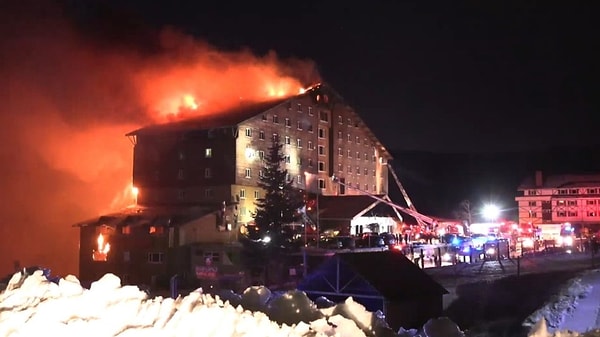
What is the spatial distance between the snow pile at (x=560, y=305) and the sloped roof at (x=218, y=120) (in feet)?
103

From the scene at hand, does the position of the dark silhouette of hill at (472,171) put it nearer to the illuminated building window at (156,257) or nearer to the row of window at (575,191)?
the row of window at (575,191)

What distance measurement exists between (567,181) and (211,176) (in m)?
50.3

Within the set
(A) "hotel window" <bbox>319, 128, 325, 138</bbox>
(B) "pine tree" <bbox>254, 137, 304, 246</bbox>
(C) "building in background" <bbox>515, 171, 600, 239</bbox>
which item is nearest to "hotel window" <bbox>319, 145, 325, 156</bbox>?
(A) "hotel window" <bbox>319, 128, 325, 138</bbox>

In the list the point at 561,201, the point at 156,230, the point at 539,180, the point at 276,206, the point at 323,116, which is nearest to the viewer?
the point at 276,206

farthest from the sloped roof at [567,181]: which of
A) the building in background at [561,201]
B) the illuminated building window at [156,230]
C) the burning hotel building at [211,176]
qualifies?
the illuminated building window at [156,230]

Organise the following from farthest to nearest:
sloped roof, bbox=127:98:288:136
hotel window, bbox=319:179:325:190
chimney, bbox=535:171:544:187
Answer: chimney, bbox=535:171:544:187 < hotel window, bbox=319:179:325:190 < sloped roof, bbox=127:98:288:136

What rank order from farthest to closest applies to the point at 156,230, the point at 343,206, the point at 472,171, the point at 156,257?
the point at 472,171 < the point at 343,206 < the point at 156,230 < the point at 156,257

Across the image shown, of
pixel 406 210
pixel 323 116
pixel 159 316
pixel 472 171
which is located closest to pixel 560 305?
pixel 159 316

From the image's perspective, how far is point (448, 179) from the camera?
5295 inches

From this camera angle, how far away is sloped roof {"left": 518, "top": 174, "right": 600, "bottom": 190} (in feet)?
264

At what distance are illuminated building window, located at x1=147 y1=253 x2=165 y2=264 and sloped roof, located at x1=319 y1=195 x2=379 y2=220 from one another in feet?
43.4

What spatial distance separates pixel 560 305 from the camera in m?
22.2

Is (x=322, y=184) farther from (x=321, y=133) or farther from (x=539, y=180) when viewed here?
(x=539, y=180)

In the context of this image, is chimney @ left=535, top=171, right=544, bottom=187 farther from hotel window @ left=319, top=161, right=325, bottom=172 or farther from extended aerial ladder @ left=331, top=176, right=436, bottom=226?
hotel window @ left=319, top=161, right=325, bottom=172
